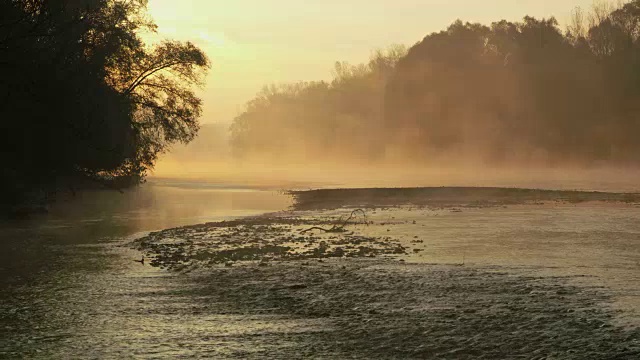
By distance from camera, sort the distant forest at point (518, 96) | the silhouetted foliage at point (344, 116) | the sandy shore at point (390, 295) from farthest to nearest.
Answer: the silhouetted foliage at point (344, 116), the distant forest at point (518, 96), the sandy shore at point (390, 295)

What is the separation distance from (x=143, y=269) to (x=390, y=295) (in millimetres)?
7712

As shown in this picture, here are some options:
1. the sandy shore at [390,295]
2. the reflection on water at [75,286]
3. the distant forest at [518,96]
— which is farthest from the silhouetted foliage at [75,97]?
the distant forest at [518,96]

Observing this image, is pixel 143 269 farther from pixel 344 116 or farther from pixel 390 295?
pixel 344 116

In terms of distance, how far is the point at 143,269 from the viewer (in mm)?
20672

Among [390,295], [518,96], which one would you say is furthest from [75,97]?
[518,96]

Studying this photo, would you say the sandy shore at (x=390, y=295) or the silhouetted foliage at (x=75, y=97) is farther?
the silhouetted foliage at (x=75, y=97)

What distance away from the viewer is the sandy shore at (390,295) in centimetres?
1196

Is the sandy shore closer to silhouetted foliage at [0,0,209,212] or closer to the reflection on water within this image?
the reflection on water

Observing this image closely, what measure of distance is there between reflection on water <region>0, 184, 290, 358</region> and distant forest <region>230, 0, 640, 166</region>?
239 ft

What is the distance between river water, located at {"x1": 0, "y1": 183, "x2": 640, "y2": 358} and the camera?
12.6 metres

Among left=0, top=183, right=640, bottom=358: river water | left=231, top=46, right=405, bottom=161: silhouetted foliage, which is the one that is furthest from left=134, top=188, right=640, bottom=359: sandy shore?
left=231, top=46, right=405, bottom=161: silhouetted foliage

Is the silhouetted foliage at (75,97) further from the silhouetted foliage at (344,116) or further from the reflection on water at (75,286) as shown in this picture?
the silhouetted foliage at (344,116)

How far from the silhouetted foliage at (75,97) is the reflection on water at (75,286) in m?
2.79

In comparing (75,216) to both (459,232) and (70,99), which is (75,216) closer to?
(70,99)
